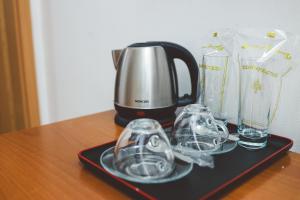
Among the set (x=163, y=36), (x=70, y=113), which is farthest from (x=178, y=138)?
(x=70, y=113)

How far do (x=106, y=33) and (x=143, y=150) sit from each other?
2.44 feet

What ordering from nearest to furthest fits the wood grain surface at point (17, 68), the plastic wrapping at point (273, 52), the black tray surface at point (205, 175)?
the black tray surface at point (205, 175) < the plastic wrapping at point (273, 52) < the wood grain surface at point (17, 68)

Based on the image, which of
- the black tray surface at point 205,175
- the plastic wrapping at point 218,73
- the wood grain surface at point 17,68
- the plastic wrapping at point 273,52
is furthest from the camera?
the wood grain surface at point 17,68

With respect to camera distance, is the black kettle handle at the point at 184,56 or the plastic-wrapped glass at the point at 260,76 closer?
the plastic-wrapped glass at the point at 260,76

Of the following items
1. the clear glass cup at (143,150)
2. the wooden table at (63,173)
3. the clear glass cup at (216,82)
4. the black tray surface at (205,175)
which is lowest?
the wooden table at (63,173)

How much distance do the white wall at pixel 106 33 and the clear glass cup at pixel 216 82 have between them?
100 millimetres

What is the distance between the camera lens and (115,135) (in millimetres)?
697

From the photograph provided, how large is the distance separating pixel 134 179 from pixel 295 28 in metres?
0.46

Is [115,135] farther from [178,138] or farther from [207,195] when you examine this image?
[207,195]

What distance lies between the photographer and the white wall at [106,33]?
0.64 meters

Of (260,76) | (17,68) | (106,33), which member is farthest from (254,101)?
(17,68)

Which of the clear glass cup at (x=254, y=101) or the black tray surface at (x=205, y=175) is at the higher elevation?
the clear glass cup at (x=254, y=101)

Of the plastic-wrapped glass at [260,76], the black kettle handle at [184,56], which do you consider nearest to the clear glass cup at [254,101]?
the plastic-wrapped glass at [260,76]

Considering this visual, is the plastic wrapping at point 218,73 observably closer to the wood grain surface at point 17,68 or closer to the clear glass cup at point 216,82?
the clear glass cup at point 216,82
